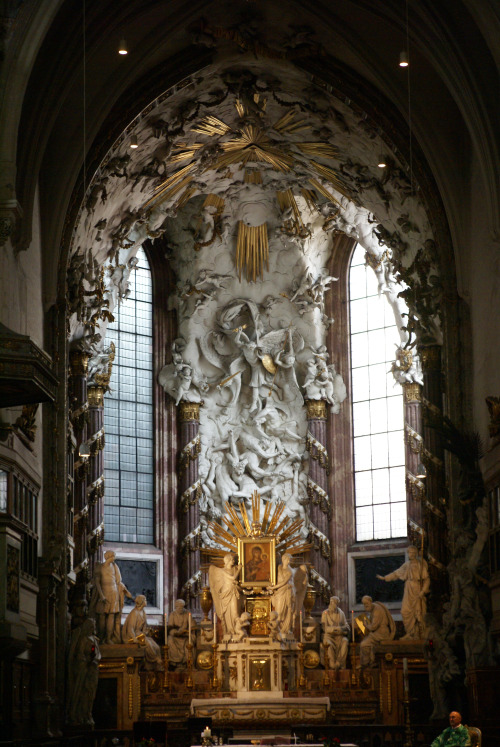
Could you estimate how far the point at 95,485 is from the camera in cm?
2581

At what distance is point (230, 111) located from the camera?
24500mm

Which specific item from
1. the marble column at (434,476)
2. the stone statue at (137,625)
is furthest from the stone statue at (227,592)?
the marble column at (434,476)

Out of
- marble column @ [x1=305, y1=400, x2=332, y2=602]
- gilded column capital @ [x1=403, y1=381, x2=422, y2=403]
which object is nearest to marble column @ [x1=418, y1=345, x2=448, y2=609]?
gilded column capital @ [x1=403, y1=381, x2=422, y2=403]

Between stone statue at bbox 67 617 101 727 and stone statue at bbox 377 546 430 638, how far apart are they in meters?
6.14

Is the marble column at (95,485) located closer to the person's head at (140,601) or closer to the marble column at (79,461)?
the person's head at (140,601)

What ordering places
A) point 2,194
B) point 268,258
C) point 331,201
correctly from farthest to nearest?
point 268,258 → point 331,201 → point 2,194

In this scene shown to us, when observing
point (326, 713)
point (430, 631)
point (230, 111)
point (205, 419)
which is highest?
point (230, 111)

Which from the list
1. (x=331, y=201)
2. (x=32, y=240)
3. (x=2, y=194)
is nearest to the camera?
(x=2, y=194)

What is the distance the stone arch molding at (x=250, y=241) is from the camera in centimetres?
2323

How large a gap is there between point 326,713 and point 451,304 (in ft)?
25.2

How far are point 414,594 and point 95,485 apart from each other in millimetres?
6498

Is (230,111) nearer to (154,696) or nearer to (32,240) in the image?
(32,240)

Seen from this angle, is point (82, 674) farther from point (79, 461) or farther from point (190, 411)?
point (190, 411)

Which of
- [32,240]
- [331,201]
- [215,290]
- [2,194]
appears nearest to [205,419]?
[215,290]
